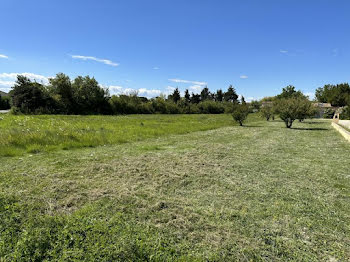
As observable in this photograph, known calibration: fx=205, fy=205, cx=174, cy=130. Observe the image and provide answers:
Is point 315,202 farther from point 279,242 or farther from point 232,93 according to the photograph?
point 232,93

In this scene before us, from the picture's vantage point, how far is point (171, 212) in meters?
3.19

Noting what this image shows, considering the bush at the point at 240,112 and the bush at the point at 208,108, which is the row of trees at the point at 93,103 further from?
→ the bush at the point at 208,108

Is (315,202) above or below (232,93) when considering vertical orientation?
below

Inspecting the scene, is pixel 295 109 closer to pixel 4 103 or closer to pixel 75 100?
pixel 75 100

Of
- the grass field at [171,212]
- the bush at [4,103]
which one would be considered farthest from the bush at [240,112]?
the bush at [4,103]

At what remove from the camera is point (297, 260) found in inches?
88.4

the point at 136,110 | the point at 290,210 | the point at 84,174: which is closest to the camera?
the point at 290,210

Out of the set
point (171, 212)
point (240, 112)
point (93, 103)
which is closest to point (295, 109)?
point (240, 112)

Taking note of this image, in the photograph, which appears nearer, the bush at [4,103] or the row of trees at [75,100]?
the row of trees at [75,100]

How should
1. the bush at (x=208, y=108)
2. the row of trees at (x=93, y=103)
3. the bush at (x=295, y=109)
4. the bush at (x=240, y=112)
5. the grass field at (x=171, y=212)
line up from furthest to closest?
the bush at (x=208, y=108)
the bush at (x=240, y=112)
the row of trees at (x=93, y=103)
the bush at (x=295, y=109)
the grass field at (x=171, y=212)

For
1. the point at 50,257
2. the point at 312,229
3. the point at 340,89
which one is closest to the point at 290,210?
the point at 312,229

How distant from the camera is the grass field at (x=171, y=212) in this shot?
2318 millimetres

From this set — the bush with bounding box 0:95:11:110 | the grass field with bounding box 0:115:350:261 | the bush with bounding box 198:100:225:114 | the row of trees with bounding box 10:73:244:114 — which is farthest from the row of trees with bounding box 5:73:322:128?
the grass field with bounding box 0:115:350:261

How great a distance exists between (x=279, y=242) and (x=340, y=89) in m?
81.8
